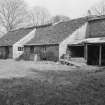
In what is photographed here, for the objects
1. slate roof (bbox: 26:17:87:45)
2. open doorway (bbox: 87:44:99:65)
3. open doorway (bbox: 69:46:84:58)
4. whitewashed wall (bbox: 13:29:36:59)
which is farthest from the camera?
whitewashed wall (bbox: 13:29:36:59)

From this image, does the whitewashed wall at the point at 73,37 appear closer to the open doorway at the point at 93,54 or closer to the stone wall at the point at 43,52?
the stone wall at the point at 43,52

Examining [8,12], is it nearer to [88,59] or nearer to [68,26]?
[68,26]

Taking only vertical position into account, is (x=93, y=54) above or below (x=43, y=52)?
below

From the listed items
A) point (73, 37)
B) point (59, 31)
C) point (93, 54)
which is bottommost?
point (93, 54)

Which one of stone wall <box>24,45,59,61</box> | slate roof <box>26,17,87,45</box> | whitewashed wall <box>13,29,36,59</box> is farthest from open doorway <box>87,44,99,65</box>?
whitewashed wall <box>13,29,36,59</box>

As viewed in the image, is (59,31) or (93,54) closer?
(93,54)

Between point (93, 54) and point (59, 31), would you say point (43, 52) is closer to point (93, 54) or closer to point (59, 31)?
point (59, 31)

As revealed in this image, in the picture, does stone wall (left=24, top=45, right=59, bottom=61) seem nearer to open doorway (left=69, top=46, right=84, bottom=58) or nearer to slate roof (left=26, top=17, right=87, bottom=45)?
slate roof (left=26, top=17, right=87, bottom=45)

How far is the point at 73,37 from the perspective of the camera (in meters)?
22.9

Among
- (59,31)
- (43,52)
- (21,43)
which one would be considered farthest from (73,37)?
(21,43)

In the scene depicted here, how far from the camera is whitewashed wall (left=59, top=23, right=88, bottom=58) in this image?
867 inches

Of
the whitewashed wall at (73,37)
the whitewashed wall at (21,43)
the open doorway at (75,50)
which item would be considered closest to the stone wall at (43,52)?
the whitewashed wall at (73,37)

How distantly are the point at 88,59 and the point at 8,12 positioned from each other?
42162mm

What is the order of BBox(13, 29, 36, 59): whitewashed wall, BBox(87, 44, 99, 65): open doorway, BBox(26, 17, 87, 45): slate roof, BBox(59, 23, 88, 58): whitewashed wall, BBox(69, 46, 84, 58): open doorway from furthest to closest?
BBox(13, 29, 36, 59): whitewashed wall → BBox(26, 17, 87, 45): slate roof → BBox(69, 46, 84, 58): open doorway → BBox(59, 23, 88, 58): whitewashed wall → BBox(87, 44, 99, 65): open doorway
